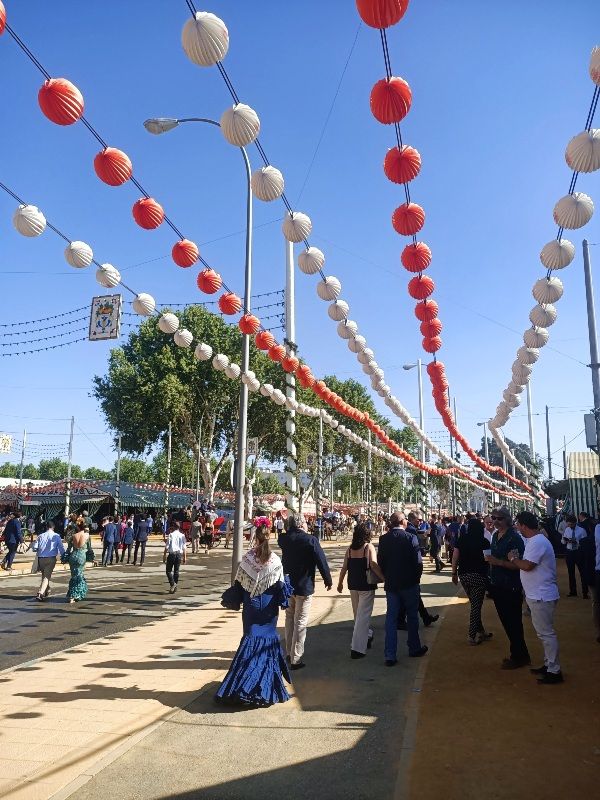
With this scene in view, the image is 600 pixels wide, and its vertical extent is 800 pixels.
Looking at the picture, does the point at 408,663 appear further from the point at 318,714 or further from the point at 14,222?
the point at 14,222

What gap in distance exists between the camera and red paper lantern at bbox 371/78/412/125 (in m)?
6.33

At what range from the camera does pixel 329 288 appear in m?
11.3

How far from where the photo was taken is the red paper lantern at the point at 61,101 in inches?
250

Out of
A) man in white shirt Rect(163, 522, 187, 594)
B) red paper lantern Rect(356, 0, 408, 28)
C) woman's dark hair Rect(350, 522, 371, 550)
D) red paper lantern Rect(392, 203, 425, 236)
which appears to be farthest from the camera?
man in white shirt Rect(163, 522, 187, 594)

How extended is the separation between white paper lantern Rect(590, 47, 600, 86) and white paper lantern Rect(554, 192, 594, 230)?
7.27 ft

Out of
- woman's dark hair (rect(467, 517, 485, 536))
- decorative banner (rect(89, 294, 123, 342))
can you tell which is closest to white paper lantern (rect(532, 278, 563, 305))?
woman's dark hair (rect(467, 517, 485, 536))

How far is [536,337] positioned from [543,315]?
4.49 feet

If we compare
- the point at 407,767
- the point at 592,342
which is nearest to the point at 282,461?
the point at 592,342

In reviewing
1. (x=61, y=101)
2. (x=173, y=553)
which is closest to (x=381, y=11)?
(x=61, y=101)

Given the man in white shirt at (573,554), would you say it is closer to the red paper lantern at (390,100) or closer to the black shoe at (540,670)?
the black shoe at (540,670)

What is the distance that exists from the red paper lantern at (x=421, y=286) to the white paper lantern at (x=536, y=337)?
313cm

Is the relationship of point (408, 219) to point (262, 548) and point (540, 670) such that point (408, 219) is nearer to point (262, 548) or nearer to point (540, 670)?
point (262, 548)

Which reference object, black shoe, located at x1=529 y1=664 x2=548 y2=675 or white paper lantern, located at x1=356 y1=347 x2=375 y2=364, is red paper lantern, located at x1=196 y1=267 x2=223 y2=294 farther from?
black shoe, located at x1=529 y1=664 x2=548 y2=675

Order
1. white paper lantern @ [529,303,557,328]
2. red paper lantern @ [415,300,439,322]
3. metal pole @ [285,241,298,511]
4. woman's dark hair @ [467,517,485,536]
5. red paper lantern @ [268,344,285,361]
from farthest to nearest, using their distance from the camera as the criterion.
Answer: metal pole @ [285,241,298,511], red paper lantern @ [268,344,285,361], red paper lantern @ [415,300,439,322], white paper lantern @ [529,303,557,328], woman's dark hair @ [467,517,485,536]
